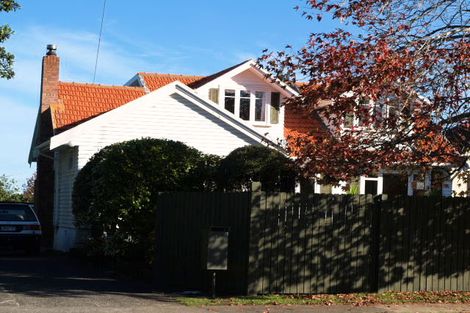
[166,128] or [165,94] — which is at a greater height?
[165,94]

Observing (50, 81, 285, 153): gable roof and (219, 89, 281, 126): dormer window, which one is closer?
(50, 81, 285, 153): gable roof

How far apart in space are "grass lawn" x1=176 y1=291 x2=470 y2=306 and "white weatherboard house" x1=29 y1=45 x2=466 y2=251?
726 centimetres

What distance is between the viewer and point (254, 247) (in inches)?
474

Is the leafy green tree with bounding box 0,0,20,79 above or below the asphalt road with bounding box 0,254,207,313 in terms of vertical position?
above

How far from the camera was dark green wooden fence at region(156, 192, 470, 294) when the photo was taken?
12156mm

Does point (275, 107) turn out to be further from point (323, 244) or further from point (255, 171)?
point (323, 244)

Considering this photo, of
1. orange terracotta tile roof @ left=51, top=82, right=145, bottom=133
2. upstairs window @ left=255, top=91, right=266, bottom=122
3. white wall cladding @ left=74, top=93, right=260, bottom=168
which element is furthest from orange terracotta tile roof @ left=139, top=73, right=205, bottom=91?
white wall cladding @ left=74, top=93, right=260, bottom=168

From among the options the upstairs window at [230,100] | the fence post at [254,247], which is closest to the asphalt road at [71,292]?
the fence post at [254,247]

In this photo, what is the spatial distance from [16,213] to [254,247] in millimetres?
11692

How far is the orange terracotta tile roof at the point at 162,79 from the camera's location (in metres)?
29.7

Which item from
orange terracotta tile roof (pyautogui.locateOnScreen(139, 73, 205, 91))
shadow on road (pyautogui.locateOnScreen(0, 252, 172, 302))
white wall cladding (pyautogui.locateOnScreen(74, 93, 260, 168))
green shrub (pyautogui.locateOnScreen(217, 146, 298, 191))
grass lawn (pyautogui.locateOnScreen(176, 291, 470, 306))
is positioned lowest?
shadow on road (pyautogui.locateOnScreen(0, 252, 172, 302))

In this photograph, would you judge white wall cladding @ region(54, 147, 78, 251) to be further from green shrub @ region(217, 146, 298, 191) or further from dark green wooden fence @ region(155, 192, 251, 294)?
dark green wooden fence @ region(155, 192, 251, 294)

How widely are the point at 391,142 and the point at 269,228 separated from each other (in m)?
2.77

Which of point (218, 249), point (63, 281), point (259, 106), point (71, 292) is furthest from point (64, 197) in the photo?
point (218, 249)
